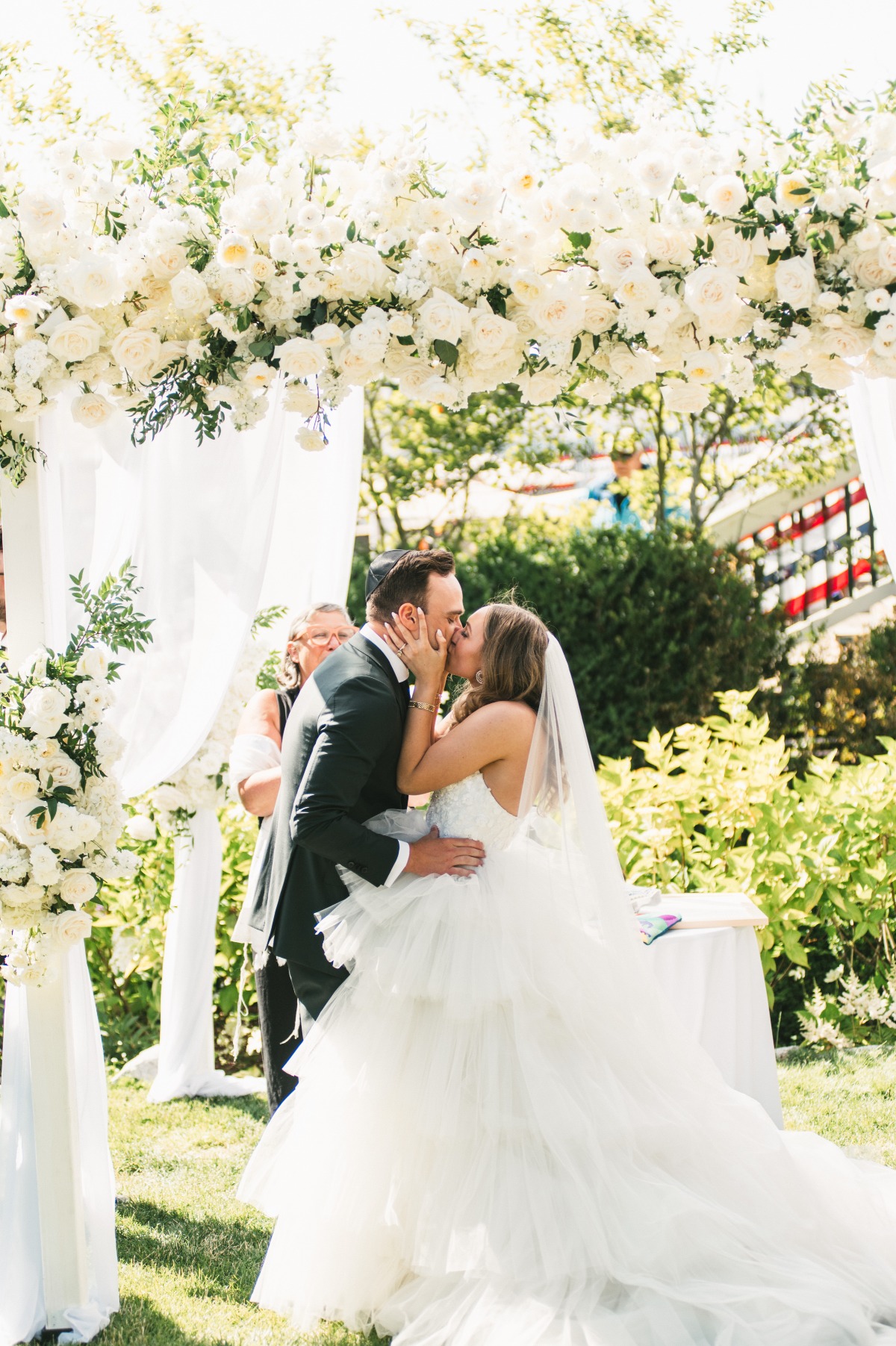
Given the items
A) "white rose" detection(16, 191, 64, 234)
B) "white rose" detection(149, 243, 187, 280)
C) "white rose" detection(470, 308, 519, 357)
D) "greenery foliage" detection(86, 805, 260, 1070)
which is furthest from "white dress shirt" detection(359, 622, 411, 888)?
"greenery foliage" detection(86, 805, 260, 1070)

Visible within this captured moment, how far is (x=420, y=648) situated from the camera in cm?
323

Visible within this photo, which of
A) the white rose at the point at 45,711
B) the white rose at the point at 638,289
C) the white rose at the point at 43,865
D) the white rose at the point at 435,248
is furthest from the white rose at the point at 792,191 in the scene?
the white rose at the point at 43,865

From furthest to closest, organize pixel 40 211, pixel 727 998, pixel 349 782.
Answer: pixel 727 998
pixel 349 782
pixel 40 211

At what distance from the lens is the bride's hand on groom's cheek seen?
322cm

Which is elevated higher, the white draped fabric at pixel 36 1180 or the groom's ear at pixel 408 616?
the groom's ear at pixel 408 616

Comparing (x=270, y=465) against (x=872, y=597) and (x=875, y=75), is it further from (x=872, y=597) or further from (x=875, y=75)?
(x=872, y=597)

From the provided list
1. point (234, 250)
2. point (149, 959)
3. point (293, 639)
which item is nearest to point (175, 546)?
point (293, 639)

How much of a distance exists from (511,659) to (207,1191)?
2.25 m

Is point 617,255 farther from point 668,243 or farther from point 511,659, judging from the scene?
point 511,659

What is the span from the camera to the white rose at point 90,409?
3.08m

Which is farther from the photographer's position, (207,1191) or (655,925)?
(207,1191)

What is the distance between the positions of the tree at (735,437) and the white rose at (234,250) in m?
7.64

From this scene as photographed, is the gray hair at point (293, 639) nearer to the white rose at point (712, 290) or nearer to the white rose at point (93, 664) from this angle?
the white rose at point (93, 664)

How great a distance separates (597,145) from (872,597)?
Answer: 29.2 feet
